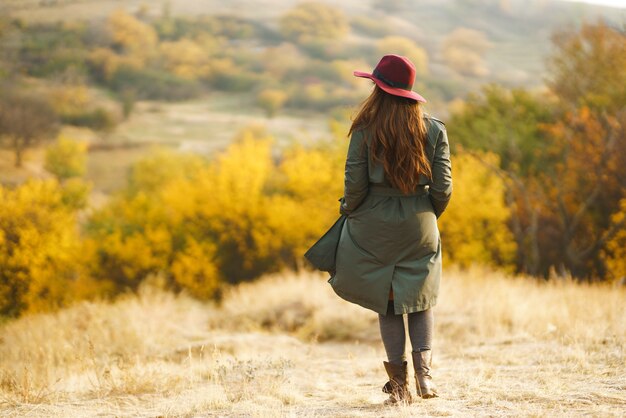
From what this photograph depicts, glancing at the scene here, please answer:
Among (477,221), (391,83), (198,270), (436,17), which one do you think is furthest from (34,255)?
(436,17)

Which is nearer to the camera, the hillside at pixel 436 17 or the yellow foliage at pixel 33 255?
the yellow foliage at pixel 33 255

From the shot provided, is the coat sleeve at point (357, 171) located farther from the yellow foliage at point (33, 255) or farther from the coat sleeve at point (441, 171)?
the yellow foliage at point (33, 255)

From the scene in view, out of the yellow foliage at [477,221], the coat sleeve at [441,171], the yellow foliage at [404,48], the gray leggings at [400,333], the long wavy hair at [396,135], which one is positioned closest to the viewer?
the long wavy hair at [396,135]

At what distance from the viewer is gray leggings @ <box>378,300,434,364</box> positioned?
3717 millimetres

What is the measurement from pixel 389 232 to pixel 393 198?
0.19 metres

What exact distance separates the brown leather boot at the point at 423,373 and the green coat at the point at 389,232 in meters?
0.29

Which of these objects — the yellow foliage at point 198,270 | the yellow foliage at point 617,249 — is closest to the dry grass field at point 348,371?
the yellow foliage at point 617,249

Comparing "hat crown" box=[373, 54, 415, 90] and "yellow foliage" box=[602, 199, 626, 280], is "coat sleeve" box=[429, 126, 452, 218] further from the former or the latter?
"yellow foliage" box=[602, 199, 626, 280]

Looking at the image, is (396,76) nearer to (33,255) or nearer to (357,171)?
(357,171)

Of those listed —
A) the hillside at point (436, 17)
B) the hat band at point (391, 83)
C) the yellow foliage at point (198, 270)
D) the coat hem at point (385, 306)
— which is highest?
the hillside at point (436, 17)

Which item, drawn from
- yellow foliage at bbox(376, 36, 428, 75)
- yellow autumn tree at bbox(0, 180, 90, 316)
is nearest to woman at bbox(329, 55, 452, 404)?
yellow autumn tree at bbox(0, 180, 90, 316)

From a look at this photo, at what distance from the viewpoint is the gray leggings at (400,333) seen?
3.72 meters

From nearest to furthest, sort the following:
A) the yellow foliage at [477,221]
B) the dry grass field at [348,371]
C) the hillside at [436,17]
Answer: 1. the dry grass field at [348,371]
2. the yellow foliage at [477,221]
3. the hillside at [436,17]

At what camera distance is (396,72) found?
3.54 m
